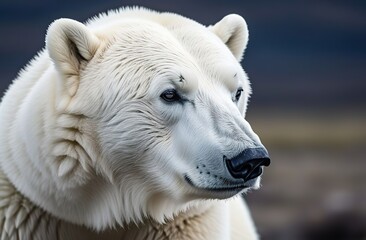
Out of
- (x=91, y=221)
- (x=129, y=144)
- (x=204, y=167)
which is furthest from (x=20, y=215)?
(x=204, y=167)

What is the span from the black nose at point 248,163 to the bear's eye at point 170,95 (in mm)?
388

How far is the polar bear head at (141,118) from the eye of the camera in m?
4.24

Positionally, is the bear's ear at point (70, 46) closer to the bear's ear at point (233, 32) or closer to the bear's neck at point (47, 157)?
the bear's neck at point (47, 157)

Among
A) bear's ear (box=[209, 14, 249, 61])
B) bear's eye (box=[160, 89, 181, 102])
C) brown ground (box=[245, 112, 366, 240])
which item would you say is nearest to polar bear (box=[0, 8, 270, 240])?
bear's eye (box=[160, 89, 181, 102])

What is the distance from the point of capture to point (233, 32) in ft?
16.1

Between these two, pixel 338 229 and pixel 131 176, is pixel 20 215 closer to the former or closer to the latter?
pixel 131 176

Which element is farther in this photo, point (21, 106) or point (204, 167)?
point (21, 106)

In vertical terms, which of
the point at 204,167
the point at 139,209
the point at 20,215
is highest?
the point at 204,167

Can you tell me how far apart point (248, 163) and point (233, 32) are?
3.41 feet

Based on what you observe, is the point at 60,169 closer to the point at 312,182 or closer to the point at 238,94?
the point at 238,94

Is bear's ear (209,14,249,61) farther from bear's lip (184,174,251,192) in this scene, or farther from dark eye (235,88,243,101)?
bear's lip (184,174,251,192)

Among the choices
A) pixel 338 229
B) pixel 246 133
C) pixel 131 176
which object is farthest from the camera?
pixel 338 229

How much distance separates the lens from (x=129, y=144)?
4.36 metres

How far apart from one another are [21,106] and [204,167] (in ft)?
3.25
